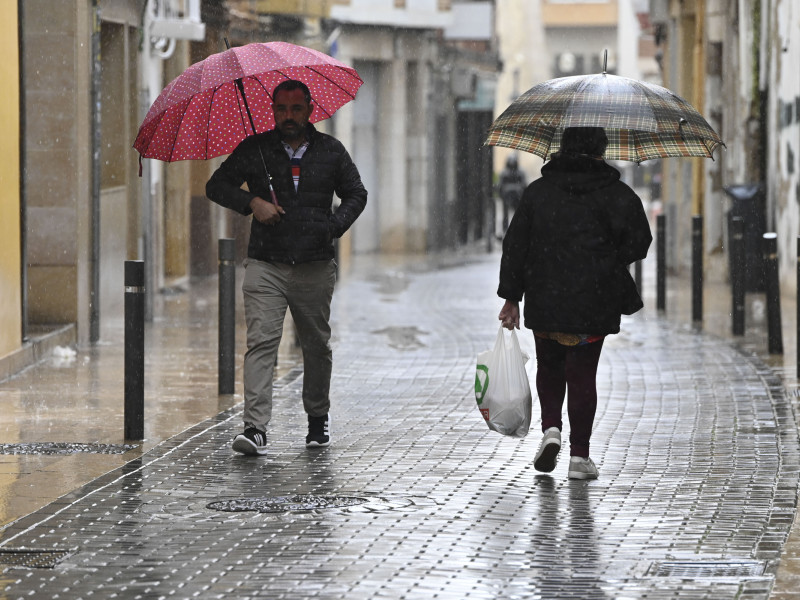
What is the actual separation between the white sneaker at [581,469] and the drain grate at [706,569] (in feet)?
5.78

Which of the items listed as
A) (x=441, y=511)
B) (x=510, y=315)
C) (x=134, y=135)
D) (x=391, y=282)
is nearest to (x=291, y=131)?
(x=510, y=315)

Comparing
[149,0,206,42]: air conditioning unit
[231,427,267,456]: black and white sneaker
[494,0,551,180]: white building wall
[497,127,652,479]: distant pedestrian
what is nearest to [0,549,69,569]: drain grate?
[231,427,267,456]: black and white sneaker

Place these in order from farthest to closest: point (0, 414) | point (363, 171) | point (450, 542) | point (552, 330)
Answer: point (363, 171) → point (0, 414) → point (552, 330) → point (450, 542)

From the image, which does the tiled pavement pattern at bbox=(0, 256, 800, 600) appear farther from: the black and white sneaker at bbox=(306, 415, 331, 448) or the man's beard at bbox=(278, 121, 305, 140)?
the man's beard at bbox=(278, 121, 305, 140)

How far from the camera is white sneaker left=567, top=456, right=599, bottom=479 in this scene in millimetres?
8328

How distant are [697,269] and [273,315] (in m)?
8.35

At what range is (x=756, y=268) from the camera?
20.5m

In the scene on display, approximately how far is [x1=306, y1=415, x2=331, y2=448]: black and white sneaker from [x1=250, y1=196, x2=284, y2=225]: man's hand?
1.04 meters

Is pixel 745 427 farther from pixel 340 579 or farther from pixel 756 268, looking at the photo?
pixel 756 268

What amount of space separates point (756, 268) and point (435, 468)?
492 inches

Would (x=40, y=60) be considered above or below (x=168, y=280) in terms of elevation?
above

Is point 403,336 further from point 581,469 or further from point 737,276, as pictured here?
point 581,469

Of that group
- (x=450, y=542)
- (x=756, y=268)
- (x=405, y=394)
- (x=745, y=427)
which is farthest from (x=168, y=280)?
(x=450, y=542)

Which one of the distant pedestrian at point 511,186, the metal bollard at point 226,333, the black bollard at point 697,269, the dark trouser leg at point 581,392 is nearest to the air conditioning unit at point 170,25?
the black bollard at point 697,269
